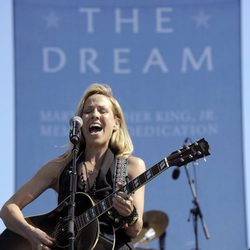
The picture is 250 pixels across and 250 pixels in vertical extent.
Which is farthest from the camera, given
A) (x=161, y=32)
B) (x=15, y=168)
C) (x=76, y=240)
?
(x=161, y=32)

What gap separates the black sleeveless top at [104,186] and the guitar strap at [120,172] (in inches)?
1.0

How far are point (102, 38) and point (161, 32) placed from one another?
615 mm

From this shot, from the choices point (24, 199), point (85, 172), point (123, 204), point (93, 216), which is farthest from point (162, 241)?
point (123, 204)

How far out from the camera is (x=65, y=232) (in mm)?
5285

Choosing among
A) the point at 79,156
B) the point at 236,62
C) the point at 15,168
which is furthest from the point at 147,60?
the point at 79,156

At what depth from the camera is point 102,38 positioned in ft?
29.8

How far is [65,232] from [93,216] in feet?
0.66

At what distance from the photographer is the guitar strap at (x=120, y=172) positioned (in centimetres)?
522

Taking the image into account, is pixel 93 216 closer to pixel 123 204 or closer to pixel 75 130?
pixel 123 204

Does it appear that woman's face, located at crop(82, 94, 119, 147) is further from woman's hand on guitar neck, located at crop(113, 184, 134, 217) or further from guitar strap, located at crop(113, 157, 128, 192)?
woman's hand on guitar neck, located at crop(113, 184, 134, 217)

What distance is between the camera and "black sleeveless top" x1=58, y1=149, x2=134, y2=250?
517cm

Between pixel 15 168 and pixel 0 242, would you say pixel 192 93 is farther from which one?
pixel 0 242

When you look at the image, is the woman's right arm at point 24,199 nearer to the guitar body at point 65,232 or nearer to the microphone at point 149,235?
the guitar body at point 65,232

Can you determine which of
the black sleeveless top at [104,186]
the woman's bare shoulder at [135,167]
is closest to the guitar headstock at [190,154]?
the woman's bare shoulder at [135,167]
